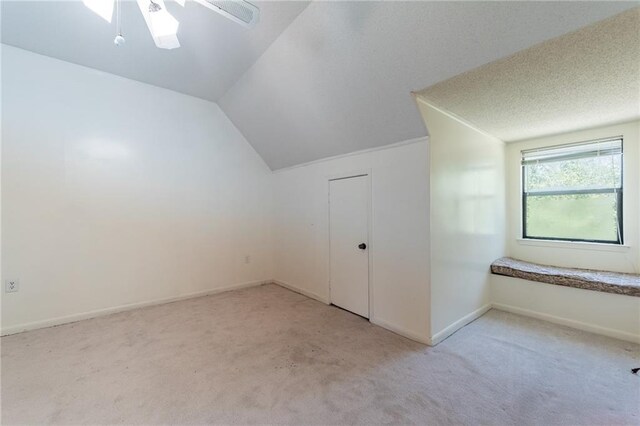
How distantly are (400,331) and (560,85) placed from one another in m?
2.57

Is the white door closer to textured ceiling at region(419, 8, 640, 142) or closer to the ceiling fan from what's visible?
textured ceiling at region(419, 8, 640, 142)

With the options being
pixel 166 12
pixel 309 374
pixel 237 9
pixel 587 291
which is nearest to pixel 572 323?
pixel 587 291

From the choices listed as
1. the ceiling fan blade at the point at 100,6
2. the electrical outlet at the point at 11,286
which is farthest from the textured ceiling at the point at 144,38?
the electrical outlet at the point at 11,286

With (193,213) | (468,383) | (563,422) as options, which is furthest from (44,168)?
(563,422)

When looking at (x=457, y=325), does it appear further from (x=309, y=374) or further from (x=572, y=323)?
(x=309, y=374)

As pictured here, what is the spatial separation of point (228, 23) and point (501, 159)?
3.74 metres

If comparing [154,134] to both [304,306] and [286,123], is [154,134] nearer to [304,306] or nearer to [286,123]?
[286,123]

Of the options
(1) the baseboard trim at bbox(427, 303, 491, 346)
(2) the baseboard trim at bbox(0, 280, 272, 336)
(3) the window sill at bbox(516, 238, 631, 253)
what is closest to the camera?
(1) the baseboard trim at bbox(427, 303, 491, 346)

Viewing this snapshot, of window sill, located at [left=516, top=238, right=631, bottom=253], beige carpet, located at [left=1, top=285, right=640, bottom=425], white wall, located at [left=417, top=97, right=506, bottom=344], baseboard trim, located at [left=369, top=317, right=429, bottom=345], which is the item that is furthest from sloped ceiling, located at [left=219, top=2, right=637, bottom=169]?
window sill, located at [left=516, top=238, right=631, bottom=253]

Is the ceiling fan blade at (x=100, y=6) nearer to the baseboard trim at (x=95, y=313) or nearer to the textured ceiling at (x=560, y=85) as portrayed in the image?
the textured ceiling at (x=560, y=85)

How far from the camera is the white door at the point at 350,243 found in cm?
301

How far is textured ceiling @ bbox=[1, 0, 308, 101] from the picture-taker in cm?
210

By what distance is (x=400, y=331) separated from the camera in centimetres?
Answer: 260

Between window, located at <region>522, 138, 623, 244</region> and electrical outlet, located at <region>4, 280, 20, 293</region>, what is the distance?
615 centimetres
